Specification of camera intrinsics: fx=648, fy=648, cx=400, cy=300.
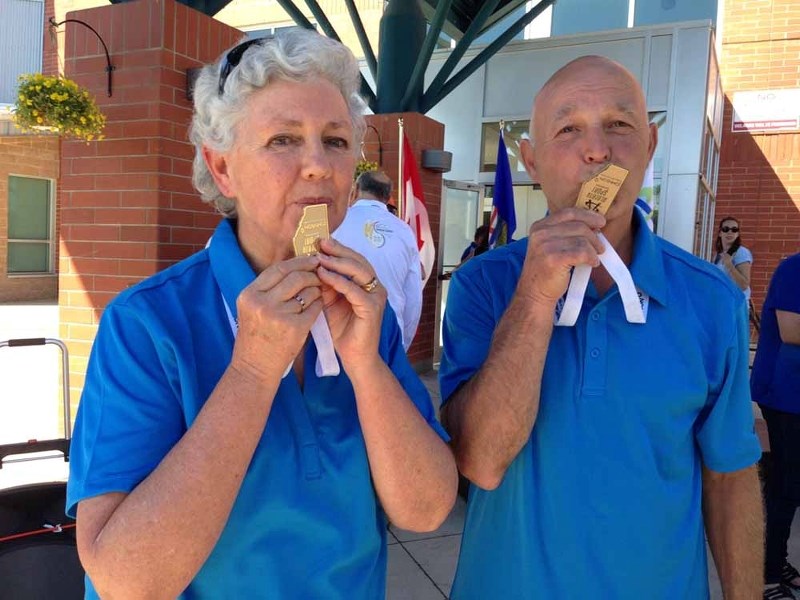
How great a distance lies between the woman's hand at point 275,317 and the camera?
39.4 inches

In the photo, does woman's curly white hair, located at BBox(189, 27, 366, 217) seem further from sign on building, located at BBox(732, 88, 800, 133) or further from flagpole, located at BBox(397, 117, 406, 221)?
sign on building, located at BBox(732, 88, 800, 133)

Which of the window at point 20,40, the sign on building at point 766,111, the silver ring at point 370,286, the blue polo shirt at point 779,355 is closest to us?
the silver ring at point 370,286

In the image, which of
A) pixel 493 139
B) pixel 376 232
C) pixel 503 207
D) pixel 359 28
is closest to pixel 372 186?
pixel 376 232

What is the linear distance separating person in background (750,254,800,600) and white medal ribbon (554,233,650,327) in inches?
88.3

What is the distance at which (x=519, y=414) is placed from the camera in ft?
4.02

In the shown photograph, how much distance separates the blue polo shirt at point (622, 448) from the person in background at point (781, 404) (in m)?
2.05

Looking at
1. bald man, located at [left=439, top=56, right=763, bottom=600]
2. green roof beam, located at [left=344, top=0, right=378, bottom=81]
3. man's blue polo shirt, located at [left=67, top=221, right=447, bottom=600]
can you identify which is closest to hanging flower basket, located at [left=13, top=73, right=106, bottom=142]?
man's blue polo shirt, located at [left=67, top=221, right=447, bottom=600]

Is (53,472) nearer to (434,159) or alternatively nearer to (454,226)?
(434,159)

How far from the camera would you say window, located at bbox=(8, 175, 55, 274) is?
581 inches

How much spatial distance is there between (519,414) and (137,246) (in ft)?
10.9

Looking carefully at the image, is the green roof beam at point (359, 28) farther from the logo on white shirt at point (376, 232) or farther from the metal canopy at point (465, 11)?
the logo on white shirt at point (376, 232)

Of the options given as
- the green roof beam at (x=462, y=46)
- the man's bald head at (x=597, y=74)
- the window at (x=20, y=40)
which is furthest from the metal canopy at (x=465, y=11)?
the window at (x=20, y=40)

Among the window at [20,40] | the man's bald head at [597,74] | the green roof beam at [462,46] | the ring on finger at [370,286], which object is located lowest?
the ring on finger at [370,286]

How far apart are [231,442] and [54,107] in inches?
133
